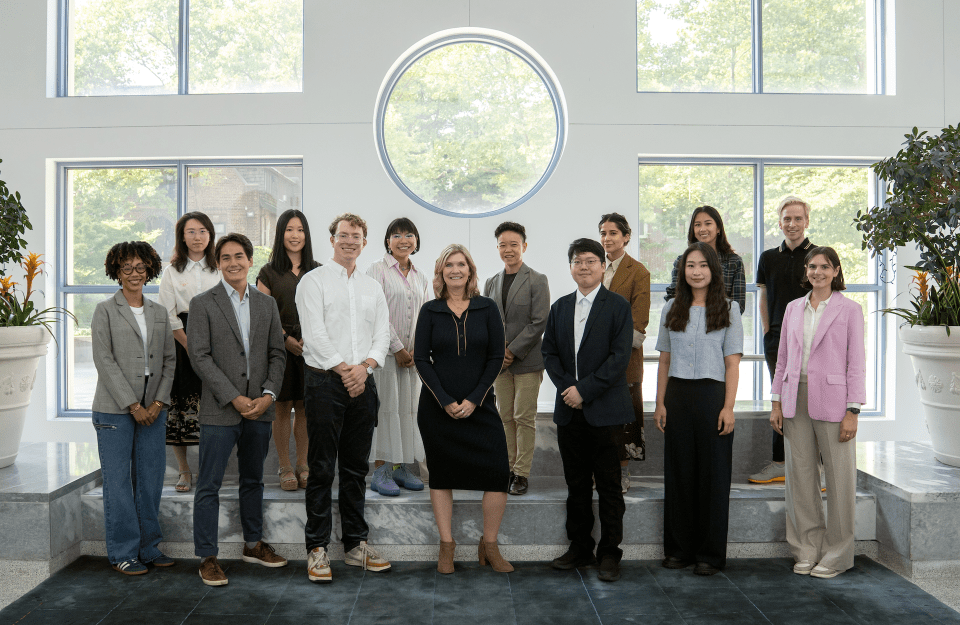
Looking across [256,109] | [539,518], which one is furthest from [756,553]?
[256,109]

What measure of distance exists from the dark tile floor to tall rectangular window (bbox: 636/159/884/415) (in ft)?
7.78

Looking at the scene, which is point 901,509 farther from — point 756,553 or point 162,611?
point 162,611

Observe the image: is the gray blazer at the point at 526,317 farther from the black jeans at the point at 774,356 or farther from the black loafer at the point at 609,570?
the black jeans at the point at 774,356

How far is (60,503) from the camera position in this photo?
3.06 metres

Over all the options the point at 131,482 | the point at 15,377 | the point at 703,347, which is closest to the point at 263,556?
the point at 131,482

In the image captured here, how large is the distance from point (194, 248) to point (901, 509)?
3.74 m

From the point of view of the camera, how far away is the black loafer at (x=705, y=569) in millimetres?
2939

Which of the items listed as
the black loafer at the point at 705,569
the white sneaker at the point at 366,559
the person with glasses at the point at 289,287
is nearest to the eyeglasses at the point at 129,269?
the person with glasses at the point at 289,287

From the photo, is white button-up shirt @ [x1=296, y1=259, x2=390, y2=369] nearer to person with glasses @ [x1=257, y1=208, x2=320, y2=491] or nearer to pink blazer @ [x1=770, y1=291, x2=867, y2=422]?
person with glasses @ [x1=257, y1=208, x2=320, y2=491]

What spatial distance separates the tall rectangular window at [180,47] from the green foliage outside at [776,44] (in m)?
3.08

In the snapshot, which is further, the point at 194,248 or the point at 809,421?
the point at 194,248

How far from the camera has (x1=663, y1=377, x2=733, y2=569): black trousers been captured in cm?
292

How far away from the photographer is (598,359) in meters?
2.94

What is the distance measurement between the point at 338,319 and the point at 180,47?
361 cm
